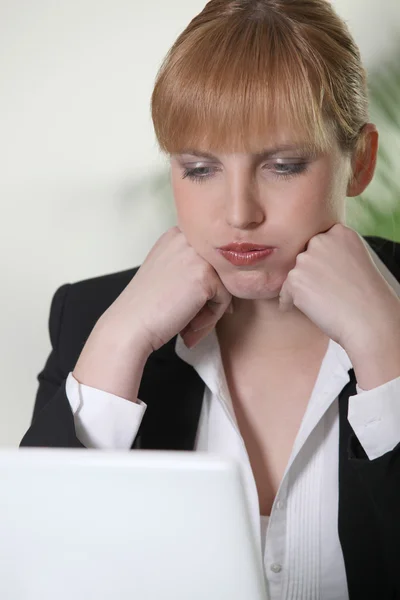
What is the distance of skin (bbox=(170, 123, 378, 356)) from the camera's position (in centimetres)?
140

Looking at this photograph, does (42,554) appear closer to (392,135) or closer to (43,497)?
(43,497)

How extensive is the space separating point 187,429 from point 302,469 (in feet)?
0.88

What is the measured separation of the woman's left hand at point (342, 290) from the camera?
56.9 inches

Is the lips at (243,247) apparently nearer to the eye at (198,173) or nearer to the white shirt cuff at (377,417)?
the eye at (198,173)

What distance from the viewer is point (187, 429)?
67.4 inches

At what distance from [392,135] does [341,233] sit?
683 millimetres

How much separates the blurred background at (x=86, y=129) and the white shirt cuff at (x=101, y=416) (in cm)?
90

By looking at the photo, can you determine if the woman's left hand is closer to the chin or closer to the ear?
the chin

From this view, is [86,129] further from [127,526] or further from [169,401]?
[127,526]

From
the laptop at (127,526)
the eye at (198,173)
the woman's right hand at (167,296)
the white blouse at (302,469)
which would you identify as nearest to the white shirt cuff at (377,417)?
the white blouse at (302,469)

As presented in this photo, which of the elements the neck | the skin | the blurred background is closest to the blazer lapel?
the neck

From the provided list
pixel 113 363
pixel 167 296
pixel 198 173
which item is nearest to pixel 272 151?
pixel 198 173

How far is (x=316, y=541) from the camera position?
5.12 feet

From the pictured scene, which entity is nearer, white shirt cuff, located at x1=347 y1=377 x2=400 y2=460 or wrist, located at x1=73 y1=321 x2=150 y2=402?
white shirt cuff, located at x1=347 y1=377 x2=400 y2=460
